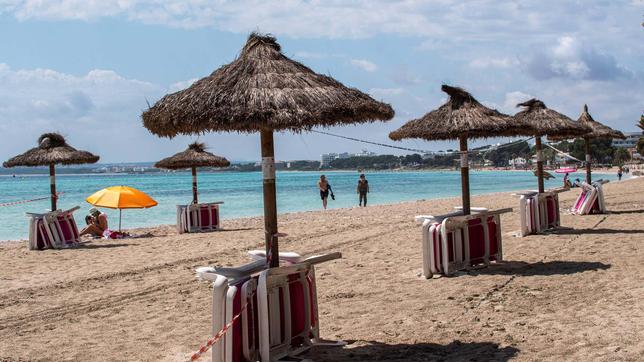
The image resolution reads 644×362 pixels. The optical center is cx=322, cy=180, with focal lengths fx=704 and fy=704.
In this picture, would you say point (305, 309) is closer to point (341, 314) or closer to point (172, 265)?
point (341, 314)

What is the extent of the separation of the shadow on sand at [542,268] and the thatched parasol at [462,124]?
2.35 feet

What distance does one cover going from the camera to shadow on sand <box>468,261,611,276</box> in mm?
7289

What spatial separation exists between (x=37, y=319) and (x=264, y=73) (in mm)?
3398

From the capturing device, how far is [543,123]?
11.4 m

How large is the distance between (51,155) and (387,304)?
9.05m

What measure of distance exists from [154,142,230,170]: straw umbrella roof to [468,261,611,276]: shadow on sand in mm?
9042

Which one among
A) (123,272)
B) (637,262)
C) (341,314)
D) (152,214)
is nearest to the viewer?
(341,314)

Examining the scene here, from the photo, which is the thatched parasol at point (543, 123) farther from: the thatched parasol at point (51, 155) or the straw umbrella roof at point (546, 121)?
the thatched parasol at point (51, 155)

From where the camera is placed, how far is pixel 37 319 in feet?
21.3

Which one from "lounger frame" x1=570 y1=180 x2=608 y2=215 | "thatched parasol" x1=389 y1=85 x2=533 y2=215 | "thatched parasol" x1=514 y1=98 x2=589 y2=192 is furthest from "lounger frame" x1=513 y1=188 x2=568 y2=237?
"thatched parasol" x1=389 y1=85 x2=533 y2=215

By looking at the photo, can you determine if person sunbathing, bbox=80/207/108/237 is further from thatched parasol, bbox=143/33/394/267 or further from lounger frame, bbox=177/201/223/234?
thatched parasol, bbox=143/33/394/267

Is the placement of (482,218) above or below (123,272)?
above

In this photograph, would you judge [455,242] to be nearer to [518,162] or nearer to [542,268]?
[542,268]

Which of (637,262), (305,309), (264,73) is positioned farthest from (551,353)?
(637,262)
